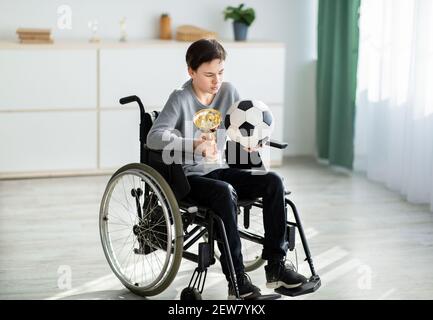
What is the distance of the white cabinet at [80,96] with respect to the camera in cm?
518

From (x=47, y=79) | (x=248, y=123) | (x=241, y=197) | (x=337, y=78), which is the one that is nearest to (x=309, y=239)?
(x=241, y=197)

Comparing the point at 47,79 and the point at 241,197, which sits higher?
the point at 47,79

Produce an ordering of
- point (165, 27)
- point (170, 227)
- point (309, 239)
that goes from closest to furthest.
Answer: point (170, 227) < point (309, 239) < point (165, 27)

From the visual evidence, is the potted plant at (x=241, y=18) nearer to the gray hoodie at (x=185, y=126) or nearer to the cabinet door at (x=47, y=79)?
the cabinet door at (x=47, y=79)

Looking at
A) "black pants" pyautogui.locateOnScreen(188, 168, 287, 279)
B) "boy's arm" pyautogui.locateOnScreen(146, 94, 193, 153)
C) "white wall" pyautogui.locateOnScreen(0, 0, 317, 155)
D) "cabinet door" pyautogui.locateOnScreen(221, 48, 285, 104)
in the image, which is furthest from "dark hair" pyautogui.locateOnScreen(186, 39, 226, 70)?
"white wall" pyautogui.locateOnScreen(0, 0, 317, 155)

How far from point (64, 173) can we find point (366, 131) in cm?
184

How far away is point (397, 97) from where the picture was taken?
498cm

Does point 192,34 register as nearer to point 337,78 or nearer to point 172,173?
point 337,78

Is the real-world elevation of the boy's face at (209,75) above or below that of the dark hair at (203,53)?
below

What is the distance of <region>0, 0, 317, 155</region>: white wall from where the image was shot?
545 centimetres

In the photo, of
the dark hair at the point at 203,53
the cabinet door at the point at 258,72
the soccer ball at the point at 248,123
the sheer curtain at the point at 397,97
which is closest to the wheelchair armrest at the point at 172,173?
the soccer ball at the point at 248,123

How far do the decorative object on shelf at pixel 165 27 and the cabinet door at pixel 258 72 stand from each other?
0.43m

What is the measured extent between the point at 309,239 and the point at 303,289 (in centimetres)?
97

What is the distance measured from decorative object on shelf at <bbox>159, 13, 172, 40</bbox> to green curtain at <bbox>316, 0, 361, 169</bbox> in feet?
3.18
